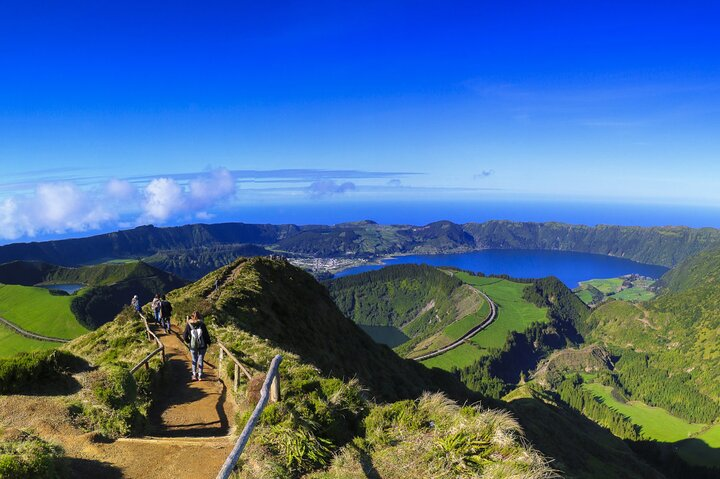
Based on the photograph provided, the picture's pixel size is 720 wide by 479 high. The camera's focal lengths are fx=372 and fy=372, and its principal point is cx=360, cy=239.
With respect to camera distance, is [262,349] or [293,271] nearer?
[262,349]

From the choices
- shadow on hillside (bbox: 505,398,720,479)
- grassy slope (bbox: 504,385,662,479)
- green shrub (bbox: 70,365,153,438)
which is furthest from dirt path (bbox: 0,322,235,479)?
grassy slope (bbox: 504,385,662,479)

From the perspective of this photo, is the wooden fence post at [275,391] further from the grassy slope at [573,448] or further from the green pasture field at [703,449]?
the green pasture field at [703,449]

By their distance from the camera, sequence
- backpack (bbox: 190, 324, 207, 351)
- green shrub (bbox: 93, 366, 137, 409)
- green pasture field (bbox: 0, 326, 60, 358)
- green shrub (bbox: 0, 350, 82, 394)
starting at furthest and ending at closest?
green pasture field (bbox: 0, 326, 60, 358) < backpack (bbox: 190, 324, 207, 351) < green shrub (bbox: 0, 350, 82, 394) < green shrub (bbox: 93, 366, 137, 409)

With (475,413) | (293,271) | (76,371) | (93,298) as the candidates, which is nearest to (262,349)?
(76,371)

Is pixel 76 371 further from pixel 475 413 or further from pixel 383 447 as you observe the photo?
pixel 475 413

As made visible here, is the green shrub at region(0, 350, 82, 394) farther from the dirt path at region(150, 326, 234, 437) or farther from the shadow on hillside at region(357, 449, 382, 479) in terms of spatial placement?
the shadow on hillside at region(357, 449, 382, 479)

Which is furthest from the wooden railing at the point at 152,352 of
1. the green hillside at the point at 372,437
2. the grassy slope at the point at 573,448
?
the grassy slope at the point at 573,448
